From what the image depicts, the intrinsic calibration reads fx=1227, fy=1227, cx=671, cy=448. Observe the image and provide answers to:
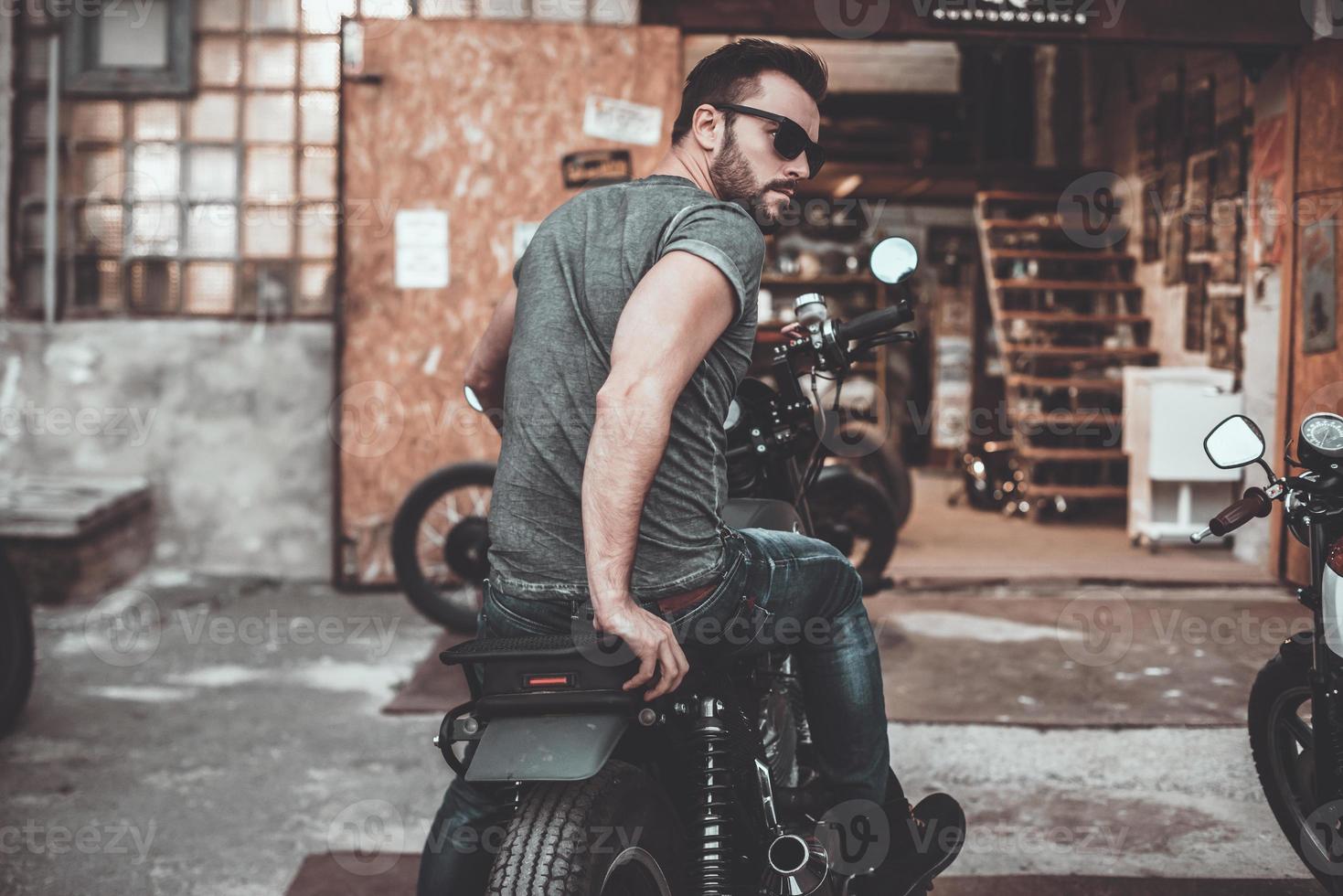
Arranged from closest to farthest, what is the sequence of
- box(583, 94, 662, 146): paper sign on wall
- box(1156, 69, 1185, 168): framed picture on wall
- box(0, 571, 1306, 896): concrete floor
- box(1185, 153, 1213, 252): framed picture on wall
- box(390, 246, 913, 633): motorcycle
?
box(390, 246, 913, 633): motorcycle, box(0, 571, 1306, 896): concrete floor, box(583, 94, 662, 146): paper sign on wall, box(1185, 153, 1213, 252): framed picture on wall, box(1156, 69, 1185, 168): framed picture on wall

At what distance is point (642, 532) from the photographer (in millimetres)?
1922

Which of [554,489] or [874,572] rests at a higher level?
[554,489]

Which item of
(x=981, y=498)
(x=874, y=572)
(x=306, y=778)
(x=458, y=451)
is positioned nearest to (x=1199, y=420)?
(x=981, y=498)

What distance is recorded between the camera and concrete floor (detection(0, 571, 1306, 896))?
3047mm

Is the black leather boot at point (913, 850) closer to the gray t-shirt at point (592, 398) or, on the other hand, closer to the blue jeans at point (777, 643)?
the blue jeans at point (777, 643)

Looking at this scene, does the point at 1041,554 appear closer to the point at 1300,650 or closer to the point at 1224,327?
the point at 1224,327

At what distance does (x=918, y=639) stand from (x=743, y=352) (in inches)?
136

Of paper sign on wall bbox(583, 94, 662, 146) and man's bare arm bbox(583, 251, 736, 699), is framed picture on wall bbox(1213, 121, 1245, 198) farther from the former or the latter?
man's bare arm bbox(583, 251, 736, 699)

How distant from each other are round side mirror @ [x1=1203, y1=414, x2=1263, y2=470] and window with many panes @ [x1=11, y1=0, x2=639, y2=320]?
492 cm

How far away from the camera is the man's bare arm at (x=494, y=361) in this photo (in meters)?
2.35

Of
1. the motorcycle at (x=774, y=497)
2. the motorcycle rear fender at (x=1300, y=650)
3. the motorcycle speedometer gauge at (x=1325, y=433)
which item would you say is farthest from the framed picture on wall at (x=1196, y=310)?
the motorcycle speedometer gauge at (x=1325, y=433)

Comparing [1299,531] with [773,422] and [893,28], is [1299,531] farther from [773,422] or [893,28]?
[893,28]

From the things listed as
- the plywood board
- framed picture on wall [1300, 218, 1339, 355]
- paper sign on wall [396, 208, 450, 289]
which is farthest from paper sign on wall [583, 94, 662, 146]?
framed picture on wall [1300, 218, 1339, 355]

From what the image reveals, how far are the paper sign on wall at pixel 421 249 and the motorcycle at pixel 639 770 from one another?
3.85 metres
